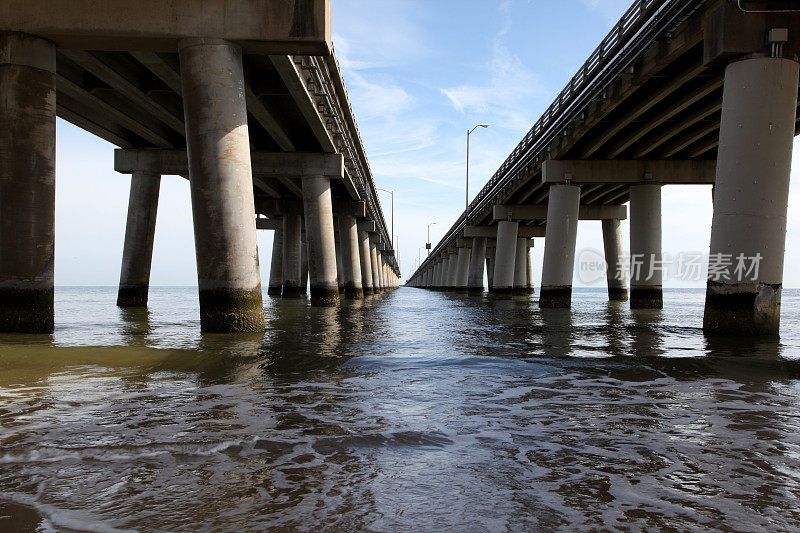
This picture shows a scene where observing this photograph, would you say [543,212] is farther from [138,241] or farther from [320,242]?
[138,241]

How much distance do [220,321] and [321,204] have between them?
60.9ft

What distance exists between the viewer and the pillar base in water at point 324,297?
2992 centimetres

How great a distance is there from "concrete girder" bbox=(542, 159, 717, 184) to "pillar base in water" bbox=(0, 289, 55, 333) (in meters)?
23.0

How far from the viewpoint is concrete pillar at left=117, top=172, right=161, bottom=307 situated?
2817 centimetres

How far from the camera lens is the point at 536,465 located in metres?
3.62

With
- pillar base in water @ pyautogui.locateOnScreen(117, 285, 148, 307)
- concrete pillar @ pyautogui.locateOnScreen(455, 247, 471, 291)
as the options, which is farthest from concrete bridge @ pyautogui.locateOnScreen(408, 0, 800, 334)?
concrete pillar @ pyautogui.locateOnScreen(455, 247, 471, 291)

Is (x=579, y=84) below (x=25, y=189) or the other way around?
the other way around

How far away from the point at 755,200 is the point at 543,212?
34.0 metres

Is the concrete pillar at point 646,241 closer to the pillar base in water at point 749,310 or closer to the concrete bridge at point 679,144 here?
the concrete bridge at point 679,144

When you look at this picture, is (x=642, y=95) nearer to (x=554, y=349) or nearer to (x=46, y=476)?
(x=554, y=349)

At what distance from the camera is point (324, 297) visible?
30234 millimetres

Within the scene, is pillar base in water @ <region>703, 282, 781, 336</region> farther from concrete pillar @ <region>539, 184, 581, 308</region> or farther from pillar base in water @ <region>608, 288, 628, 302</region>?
pillar base in water @ <region>608, 288, 628, 302</region>

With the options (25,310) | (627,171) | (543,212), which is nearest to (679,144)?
(627,171)

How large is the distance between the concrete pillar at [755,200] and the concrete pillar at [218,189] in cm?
1038
